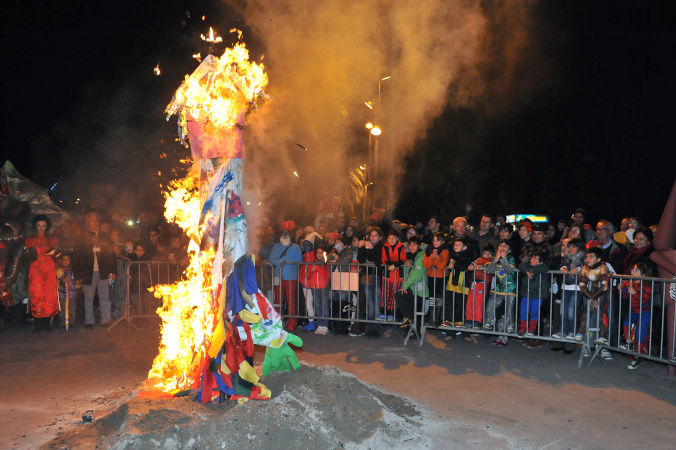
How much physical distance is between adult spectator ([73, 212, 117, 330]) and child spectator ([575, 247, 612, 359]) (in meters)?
7.67

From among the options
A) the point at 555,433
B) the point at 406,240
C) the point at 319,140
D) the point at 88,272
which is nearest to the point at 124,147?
the point at 319,140

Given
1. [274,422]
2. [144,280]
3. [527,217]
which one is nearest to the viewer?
[274,422]

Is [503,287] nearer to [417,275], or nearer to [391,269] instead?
[417,275]

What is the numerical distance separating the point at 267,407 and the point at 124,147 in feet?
44.8

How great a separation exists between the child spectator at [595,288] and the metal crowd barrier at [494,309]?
2 cm

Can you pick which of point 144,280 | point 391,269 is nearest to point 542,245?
point 391,269

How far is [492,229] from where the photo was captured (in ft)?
30.5

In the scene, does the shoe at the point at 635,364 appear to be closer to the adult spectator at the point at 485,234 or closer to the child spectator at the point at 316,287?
the adult spectator at the point at 485,234

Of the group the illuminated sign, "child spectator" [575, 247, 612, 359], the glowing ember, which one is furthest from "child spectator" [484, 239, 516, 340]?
the illuminated sign

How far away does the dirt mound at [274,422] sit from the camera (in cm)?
428

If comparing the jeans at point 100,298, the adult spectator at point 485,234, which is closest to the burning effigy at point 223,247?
the adult spectator at point 485,234

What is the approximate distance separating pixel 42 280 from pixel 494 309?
7.44m

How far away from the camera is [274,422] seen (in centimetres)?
448

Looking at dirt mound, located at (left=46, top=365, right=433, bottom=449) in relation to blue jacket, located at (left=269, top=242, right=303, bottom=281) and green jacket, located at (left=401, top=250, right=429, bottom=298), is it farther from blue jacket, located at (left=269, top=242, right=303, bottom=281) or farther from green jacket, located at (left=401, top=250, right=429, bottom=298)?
blue jacket, located at (left=269, top=242, right=303, bottom=281)
